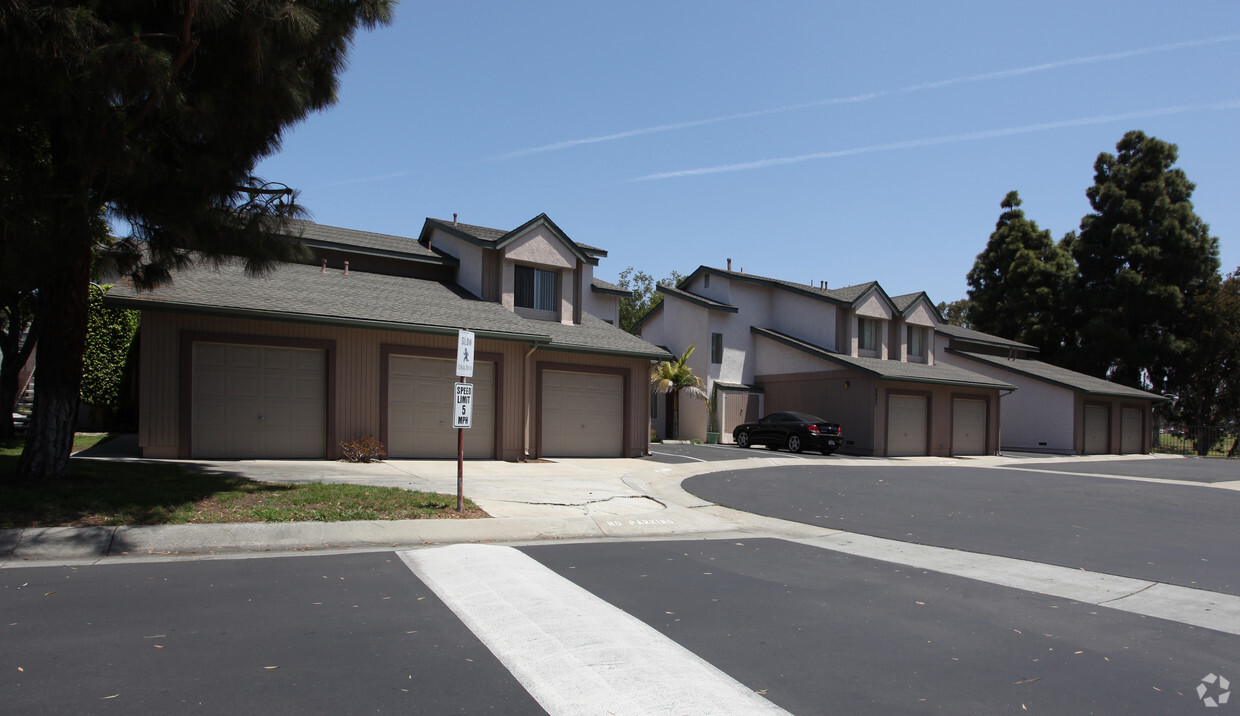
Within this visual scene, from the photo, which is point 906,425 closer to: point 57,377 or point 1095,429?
point 1095,429

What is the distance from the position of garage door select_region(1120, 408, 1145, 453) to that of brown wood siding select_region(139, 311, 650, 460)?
28.4 metres

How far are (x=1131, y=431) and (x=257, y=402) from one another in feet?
130

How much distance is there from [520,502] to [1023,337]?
4742 centimetres

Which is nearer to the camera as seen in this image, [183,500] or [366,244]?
[183,500]

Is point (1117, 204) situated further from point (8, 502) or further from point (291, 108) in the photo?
point (8, 502)

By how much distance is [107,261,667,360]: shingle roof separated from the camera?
48.6 feet

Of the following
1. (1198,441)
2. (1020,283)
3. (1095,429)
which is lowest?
(1198,441)

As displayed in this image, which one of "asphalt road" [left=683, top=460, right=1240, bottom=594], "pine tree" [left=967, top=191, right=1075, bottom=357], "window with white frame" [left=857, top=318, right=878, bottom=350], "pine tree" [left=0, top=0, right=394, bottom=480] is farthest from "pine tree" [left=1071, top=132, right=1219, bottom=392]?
"pine tree" [left=0, top=0, right=394, bottom=480]

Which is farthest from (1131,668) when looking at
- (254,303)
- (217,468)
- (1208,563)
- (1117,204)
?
(1117,204)

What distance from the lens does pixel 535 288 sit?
72.8 feet

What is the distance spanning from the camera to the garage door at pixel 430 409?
17094mm

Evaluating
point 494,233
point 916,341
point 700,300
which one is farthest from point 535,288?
point 916,341

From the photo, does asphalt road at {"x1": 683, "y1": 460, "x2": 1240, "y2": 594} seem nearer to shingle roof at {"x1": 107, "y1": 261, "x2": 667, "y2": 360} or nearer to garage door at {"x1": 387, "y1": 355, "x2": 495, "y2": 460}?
garage door at {"x1": 387, "y1": 355, "x2": 495, "y2": 460}

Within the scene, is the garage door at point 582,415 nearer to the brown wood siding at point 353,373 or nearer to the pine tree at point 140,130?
the brown wood siding at point 353,373
